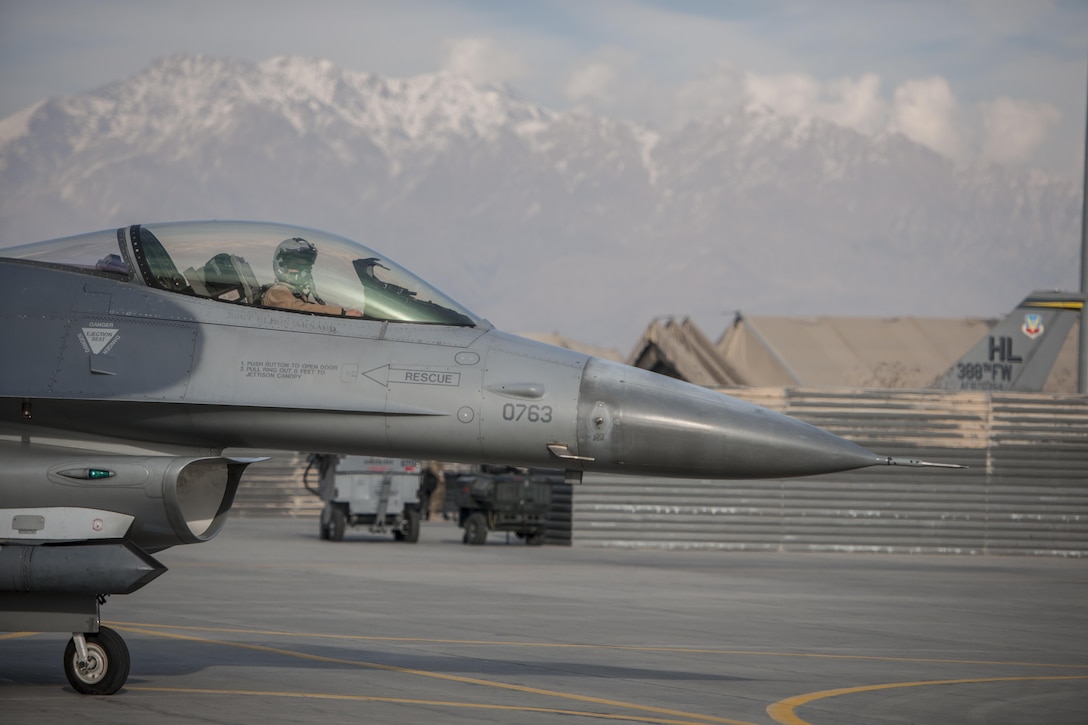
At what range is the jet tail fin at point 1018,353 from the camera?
108 feet

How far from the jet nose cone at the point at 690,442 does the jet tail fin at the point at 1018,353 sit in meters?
→ 25.8

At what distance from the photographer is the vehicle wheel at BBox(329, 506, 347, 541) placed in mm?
29547

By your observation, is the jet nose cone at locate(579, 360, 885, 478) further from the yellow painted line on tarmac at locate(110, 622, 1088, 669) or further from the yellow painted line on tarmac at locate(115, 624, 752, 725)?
the yellow painted line on tarmac at locate(110, 622, 1088, 669)

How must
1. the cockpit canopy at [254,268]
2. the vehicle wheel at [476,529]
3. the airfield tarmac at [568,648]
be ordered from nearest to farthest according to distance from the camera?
1. the airfield tarmac at [568,648]
2. the cockpit canopy at [254,268]
3. the vehicle wheel at [476,529]

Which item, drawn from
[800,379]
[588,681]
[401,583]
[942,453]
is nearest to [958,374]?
[942,453]

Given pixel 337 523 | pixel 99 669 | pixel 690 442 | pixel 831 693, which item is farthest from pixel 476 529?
pixel 690 442

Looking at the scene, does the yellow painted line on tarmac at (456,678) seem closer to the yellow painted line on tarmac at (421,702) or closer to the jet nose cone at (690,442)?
the yellow painted line on tarmac at (421,702)

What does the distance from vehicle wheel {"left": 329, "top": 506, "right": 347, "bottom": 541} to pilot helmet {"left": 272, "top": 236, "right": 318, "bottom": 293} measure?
2089 cm

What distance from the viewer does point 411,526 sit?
2980 centimetres

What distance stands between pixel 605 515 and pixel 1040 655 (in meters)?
16.9

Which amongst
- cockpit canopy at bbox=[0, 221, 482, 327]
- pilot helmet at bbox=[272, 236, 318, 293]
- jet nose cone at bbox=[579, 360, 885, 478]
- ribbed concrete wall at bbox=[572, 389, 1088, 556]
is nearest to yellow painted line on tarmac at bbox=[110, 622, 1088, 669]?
Answer: jet nose cone at bbox=[579, 360, 885, 478]

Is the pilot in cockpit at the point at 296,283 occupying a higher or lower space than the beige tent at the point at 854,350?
lower

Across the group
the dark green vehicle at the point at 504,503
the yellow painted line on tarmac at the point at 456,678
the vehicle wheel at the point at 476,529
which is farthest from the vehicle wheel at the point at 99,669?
the vehicle wheel at the point at 476,529

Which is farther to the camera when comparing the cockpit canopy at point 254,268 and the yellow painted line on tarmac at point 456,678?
the cockpit canopy at point 254,268
